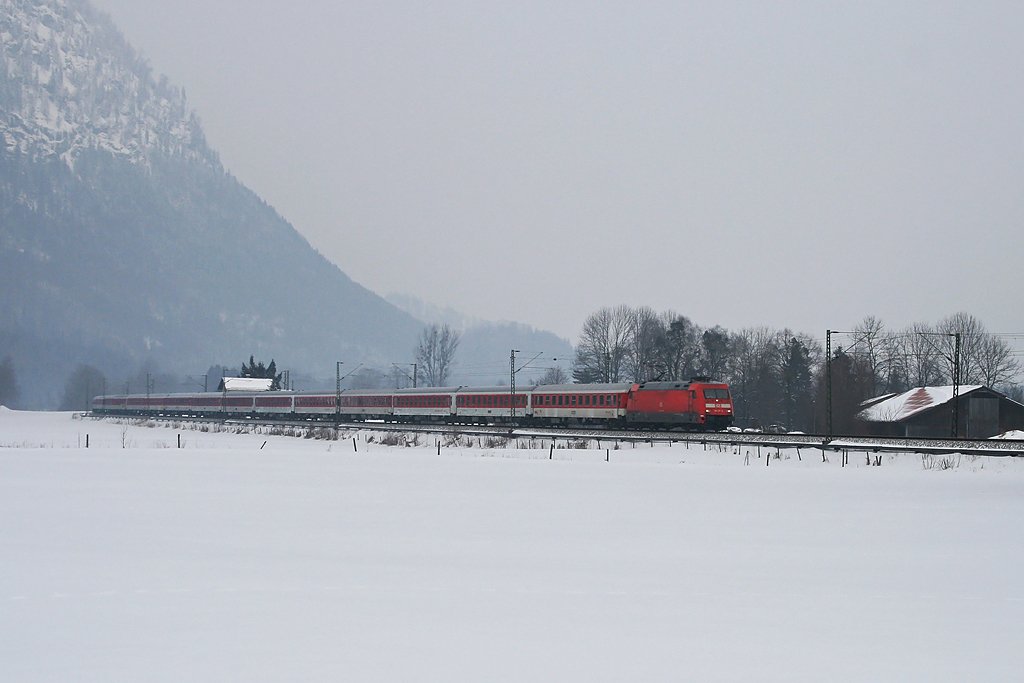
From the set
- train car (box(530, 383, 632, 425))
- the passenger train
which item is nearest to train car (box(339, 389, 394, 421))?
the passenger train

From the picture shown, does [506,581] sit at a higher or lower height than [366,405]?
lower

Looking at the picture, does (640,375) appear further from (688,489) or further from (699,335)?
(688,489)

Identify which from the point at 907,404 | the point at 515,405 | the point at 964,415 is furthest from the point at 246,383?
the point at 964,415

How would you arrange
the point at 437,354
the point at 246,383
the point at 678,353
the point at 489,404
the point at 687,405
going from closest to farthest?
the point at 687,405 → the point at 489,404 → the point at 678,353 → the point at 246,383 → the point at 437,354

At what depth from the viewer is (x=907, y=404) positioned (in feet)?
281

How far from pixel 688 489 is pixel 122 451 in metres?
29.4

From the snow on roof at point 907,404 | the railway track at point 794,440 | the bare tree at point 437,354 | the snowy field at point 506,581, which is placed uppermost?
the bare tree at point 437,354

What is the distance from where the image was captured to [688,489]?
33094 millimetres

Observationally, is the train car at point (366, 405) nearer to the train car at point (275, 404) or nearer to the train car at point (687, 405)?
the train car at point (275, 404)

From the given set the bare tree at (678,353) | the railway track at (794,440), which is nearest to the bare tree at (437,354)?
the bare tree at (678,353)

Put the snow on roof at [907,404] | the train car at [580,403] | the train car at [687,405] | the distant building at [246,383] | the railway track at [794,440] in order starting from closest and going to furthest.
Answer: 1. the railway track at [794,440]
2. the train car at [687,405]
3. the train car at [580,403]
4. the snow on roof at [907,404]
5. the distant building at [246,383]

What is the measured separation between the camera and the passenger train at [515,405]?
199 ft

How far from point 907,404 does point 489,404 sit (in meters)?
33.7

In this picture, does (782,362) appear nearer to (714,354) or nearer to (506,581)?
(714,354)
